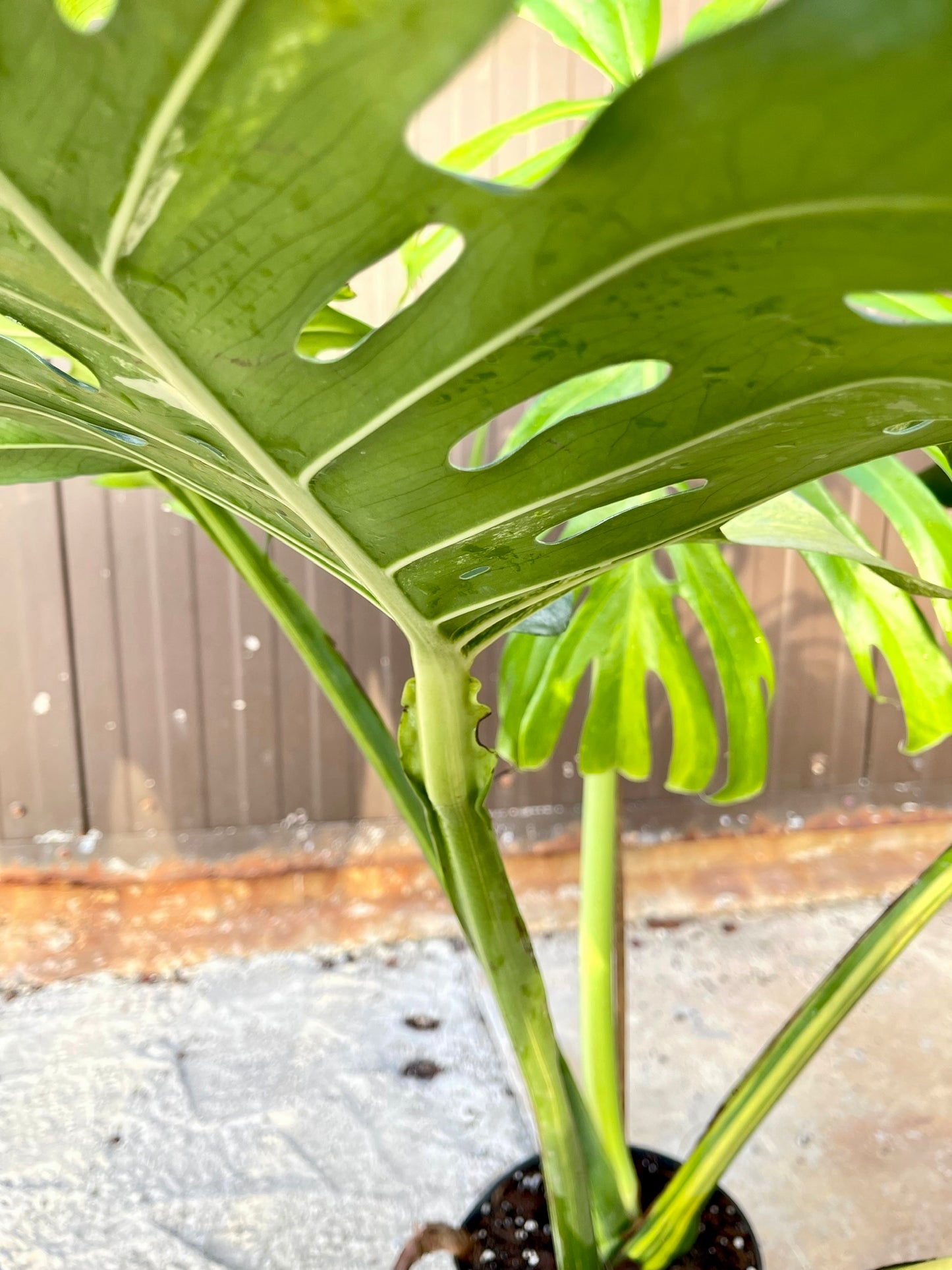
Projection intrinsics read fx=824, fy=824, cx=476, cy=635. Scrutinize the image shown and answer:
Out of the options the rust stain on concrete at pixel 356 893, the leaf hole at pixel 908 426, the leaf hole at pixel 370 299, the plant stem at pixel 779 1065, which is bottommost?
the rust stain on concrete at pixel 356 893

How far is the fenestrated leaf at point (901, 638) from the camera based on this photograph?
0.61 meters

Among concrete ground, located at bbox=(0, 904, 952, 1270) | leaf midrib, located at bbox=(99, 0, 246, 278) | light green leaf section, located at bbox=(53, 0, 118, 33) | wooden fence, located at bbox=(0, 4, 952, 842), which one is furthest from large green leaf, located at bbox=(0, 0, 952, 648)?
wooden fence, located at bbox=(0, 4, 952, 842)

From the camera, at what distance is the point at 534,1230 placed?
583 mm

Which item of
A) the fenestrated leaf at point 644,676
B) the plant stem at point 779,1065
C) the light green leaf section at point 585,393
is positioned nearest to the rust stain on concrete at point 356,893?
the fenestrated leaf at point 644,676

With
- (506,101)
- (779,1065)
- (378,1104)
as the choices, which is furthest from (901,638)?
(506,101)

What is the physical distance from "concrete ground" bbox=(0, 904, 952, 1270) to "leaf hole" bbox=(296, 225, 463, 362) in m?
0.90

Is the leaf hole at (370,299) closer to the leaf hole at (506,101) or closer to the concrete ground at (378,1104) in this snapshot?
the leaf hole at (506,101)

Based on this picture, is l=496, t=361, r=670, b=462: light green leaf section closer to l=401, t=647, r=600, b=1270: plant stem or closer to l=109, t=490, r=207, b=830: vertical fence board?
l=401, t=647, r=600, b=1270: plant stem

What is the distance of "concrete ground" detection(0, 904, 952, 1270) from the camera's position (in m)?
0.88

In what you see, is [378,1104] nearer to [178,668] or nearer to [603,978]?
[603,978]

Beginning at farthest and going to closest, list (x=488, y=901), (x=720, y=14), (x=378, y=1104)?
1. (x=378, y=1104)
2. (x=720, y=14)
3. (x=488, y=901)

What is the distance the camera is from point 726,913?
151cm

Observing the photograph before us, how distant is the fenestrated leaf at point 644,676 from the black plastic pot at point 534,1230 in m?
0.31

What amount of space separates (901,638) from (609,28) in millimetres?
468
